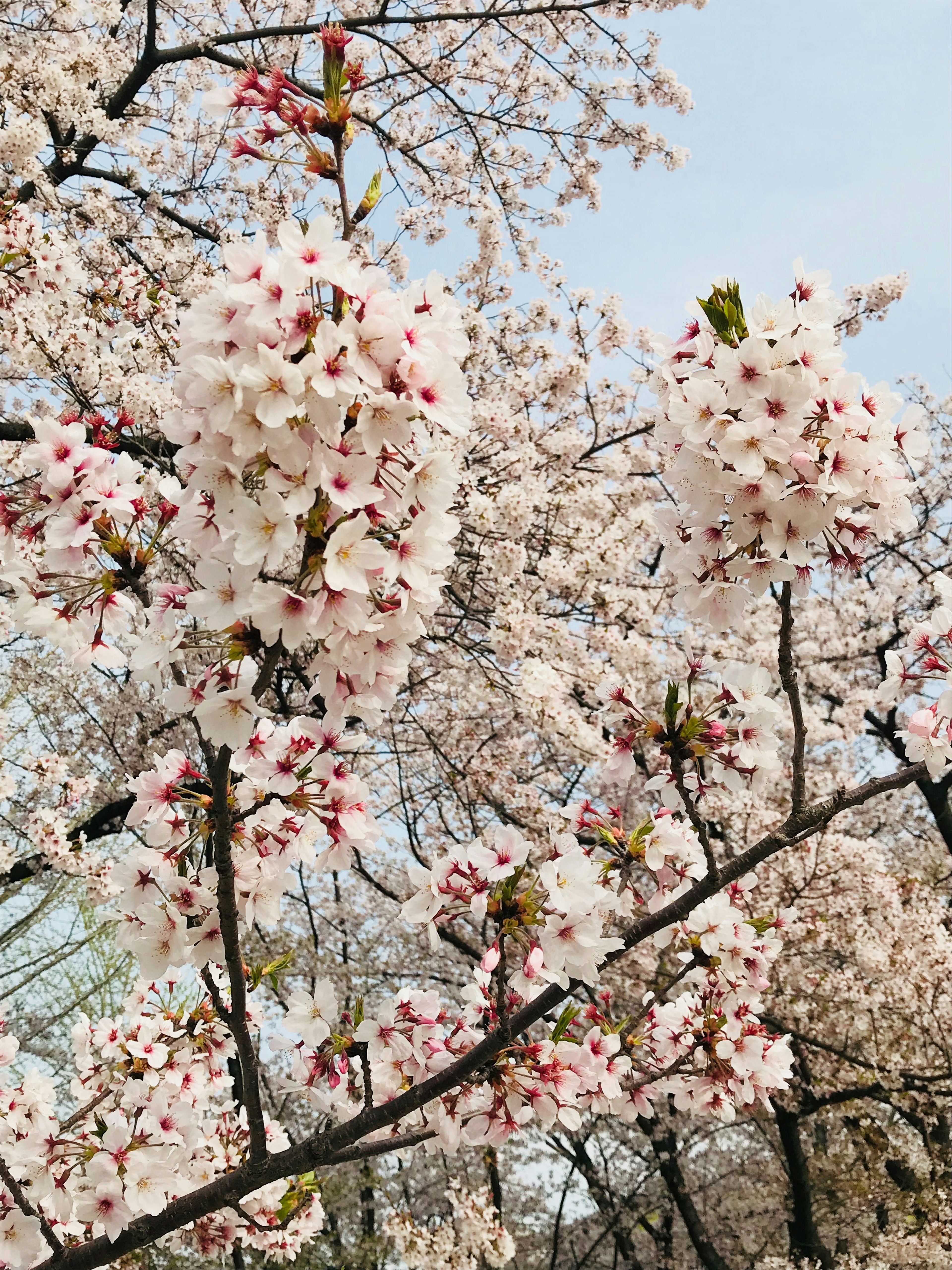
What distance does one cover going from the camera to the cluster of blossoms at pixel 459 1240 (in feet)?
21.3

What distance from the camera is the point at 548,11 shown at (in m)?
6.36

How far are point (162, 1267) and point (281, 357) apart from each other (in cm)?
913

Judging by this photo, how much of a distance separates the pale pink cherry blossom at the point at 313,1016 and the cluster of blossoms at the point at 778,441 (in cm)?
138

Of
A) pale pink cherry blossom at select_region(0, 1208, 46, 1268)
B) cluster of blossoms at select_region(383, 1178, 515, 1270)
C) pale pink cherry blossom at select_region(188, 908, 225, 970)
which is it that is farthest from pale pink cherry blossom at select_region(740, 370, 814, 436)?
cluster of blossoms at select_region(383, 1178, 515, 1270)

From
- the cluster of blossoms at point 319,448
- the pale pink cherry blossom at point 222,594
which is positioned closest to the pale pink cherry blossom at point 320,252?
the cluster of blossoms at point 319,448

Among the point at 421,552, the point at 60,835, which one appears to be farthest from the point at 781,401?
the point at 60,835

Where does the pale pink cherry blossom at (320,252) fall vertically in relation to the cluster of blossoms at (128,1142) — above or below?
above

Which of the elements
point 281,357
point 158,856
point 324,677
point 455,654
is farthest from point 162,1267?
point 281,357

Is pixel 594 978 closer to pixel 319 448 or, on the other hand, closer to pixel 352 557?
pixel 352 557

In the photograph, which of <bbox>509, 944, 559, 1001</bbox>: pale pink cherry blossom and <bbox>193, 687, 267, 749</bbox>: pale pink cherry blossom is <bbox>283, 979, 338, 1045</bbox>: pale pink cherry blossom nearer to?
<bbox>509, 944, 559, 1001</bbox>: pale pink cherry blossom

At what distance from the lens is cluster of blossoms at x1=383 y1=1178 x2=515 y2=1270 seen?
6480 mm

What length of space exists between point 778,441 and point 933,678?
1.90ft

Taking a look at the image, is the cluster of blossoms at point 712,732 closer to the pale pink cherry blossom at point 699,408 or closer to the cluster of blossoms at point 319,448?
the pale pink cherry blossom at point 699,408

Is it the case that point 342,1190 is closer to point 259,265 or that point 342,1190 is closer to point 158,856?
point 158,856
